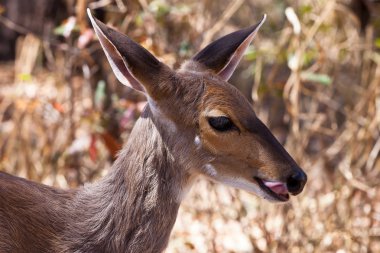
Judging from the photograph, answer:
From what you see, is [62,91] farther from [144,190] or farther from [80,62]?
[144,190]

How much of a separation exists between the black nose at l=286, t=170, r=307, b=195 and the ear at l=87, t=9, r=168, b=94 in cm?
76

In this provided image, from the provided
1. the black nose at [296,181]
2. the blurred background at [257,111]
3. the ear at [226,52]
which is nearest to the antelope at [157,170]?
the black nose at [296,181]

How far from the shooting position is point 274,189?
4.00 m

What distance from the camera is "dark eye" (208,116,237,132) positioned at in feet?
13.1

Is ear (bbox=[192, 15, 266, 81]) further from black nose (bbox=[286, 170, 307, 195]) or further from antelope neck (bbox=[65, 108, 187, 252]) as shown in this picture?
black nose (bbox=[286, 170, 307, 195])

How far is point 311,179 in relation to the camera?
7258 mm

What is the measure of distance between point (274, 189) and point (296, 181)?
120mm

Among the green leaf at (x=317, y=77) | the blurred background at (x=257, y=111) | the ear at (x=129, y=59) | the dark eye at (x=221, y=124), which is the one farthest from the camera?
the blurred background at (x=257, y=111)

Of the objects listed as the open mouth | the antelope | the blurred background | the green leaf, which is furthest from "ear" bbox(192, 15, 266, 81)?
the green leaf

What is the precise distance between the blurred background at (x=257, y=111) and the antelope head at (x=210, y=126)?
5.97ft

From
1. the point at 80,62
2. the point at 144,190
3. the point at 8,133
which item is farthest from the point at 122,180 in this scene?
the point at 8,133

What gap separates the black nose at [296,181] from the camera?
12.9 ft

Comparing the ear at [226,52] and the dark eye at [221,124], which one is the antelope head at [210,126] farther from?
the ear at [226,52]

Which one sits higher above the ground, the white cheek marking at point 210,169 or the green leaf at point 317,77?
the white cheek marking at point 210,169
